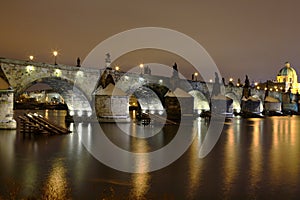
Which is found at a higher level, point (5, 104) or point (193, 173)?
point (5, 104)

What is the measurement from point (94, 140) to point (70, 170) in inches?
358

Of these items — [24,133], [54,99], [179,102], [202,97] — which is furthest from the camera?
[54,99]

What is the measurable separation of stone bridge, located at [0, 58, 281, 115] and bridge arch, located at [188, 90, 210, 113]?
370mm

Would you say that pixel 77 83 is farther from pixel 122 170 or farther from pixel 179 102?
pixel 122 170

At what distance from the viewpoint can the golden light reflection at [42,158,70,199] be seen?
819 centimetres

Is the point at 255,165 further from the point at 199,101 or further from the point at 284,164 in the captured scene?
the point at 199,101

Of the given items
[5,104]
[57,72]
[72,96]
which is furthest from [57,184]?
[72,96]

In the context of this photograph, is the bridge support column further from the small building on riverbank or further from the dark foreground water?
the dark foreground water

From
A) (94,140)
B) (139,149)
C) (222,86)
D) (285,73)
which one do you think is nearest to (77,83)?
(94,140)

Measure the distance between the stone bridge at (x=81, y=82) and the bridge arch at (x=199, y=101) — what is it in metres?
0.37

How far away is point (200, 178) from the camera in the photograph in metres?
10.6

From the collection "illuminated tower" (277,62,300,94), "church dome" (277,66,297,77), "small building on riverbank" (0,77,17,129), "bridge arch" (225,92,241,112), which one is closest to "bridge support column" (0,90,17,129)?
"small building on riverbank" (0,77,17,129)

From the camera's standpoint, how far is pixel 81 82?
35938 mm

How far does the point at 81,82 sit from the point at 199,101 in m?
33.5
